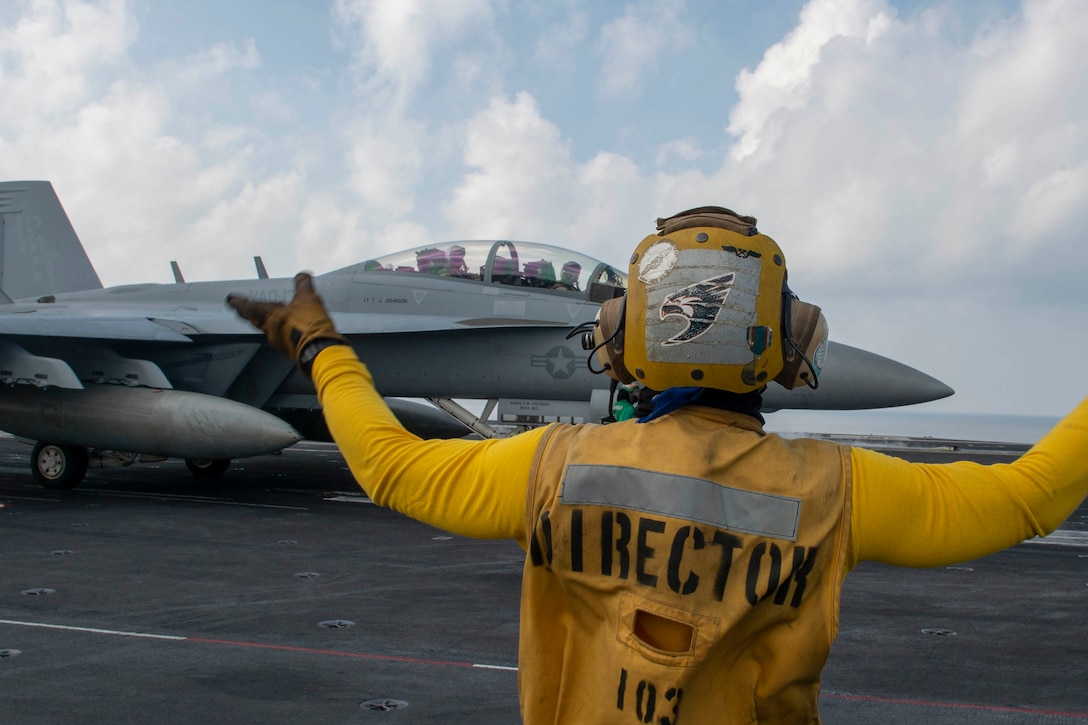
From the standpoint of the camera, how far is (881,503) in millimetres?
1467

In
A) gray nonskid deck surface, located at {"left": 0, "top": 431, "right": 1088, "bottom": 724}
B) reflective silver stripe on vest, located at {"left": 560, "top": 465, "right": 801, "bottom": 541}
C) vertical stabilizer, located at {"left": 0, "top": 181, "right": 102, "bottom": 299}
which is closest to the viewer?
reflective silver stripe on vest, located at {"left": 560, "top": 465, "right": 801, "bottom": 541}

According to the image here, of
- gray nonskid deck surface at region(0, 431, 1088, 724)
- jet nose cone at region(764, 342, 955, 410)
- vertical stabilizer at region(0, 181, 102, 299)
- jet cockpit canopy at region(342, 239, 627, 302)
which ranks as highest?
vertical stabilizer at region(0, 181, 102, 299)

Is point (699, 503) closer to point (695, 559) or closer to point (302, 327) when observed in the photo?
point (695, 559)

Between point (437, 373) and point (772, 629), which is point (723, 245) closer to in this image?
point (772, 629)

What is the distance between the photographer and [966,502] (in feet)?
4.79

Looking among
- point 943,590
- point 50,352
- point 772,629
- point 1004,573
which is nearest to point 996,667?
point 943,590

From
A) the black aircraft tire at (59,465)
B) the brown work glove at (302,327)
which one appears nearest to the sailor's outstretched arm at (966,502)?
the brown work glove at (302,327)

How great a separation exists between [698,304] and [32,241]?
1903cm

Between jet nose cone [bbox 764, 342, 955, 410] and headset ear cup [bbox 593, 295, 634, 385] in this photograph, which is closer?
headset ear cup [bbox 593, 295, 634, 385]

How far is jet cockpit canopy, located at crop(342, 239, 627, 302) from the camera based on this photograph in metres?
11.1

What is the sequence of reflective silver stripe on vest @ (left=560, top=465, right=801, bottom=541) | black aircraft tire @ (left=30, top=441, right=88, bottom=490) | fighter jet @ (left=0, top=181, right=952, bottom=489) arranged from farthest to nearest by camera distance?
1. black aircraft tire @ (left=30, top=441, right=88, bottom=490)
2. fighter jet @ (left=0, top=181, right=952, bottom=489)
3. reflective silver stripe on vest @ (left=560, top=465, right=801, bottom=541)

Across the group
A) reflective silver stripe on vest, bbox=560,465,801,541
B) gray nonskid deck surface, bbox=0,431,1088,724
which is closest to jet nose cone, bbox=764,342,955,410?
gray nonskid deck surface, bbox=0,431,1088,724

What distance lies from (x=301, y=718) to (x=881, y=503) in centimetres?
325

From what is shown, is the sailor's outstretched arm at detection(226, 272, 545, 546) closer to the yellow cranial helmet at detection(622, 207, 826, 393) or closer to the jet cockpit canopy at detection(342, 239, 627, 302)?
the yellow cranial helmet at detection(622, 207, 826, 393)
